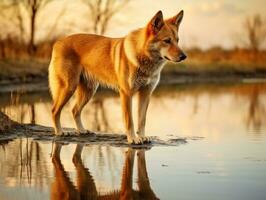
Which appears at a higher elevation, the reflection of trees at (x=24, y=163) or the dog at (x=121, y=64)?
the dog at (x=121, y=64)

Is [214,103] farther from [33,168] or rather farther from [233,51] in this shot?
[233,51]

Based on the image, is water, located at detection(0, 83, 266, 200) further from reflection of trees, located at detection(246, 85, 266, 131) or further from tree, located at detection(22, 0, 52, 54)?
tree, located at detection(22, 0, 52, 54)

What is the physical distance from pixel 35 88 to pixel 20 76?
1.41 metres

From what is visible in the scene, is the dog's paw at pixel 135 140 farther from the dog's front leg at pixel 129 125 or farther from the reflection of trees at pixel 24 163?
the reflection of trees at pixel 24 163

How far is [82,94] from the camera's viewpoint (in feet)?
36.1

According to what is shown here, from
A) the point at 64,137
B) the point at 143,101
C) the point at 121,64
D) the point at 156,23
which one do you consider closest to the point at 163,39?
the point at 156,23

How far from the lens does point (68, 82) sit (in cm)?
1069

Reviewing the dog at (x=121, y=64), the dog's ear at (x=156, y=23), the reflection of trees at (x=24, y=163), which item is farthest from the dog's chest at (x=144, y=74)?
the reflection of trees at (x=24, y=163)

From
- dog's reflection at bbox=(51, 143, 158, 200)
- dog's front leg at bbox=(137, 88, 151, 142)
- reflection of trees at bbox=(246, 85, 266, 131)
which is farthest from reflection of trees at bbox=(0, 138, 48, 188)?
reflection of trees at bbox=(246, 85, 266, 131)

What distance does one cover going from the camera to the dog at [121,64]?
9406 mm

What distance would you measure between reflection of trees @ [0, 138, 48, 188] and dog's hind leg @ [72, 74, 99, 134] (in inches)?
43.8

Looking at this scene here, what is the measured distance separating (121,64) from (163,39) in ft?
3.08

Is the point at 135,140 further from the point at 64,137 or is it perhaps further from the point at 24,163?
the point at 24,163

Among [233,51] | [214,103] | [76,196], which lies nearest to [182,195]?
[76,196]
